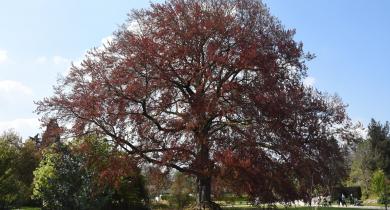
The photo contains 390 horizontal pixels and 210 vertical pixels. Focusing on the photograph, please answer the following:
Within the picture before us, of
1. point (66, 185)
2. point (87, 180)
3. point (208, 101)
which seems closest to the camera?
point (66, 185)

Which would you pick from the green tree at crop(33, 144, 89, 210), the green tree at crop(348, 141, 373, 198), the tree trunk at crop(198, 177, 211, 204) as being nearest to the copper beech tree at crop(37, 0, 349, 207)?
the tree trunk at crop(198, 177, 211, 204)

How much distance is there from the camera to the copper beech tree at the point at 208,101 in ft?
76.7

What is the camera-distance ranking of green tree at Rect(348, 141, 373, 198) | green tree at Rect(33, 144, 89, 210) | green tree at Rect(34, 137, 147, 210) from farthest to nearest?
green tree at Rect(348, 141, 373, 198)
green tree at Rect(34, 137, 147, 210)
green tree at Rect(33, 144, 89, 210)

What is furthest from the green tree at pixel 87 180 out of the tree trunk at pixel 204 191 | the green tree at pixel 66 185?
the tree trunk at pixel 204 191

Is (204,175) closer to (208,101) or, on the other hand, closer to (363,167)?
(208,101)

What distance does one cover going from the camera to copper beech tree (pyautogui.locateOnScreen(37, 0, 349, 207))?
76.7 feet

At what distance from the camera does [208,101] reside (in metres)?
23.2

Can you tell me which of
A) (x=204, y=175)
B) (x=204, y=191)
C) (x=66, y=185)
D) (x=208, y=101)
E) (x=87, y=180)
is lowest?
(x=66, y=185)

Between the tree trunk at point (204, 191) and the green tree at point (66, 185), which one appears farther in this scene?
the tree trunk at point (204, 191)

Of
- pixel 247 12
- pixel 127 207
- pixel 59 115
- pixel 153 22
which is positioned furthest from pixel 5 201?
pixel 247 12

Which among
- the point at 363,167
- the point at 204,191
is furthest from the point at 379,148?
the point at 204,191

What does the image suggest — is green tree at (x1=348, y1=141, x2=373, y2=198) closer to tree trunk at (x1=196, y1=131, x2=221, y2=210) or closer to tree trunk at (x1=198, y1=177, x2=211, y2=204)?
tree trunk at (x1=198, y1=177, x2=211, y2=204)

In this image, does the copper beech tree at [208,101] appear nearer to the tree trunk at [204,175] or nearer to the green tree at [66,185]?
the tree trunk at [204,175]

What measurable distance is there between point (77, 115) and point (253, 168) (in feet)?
31.1
